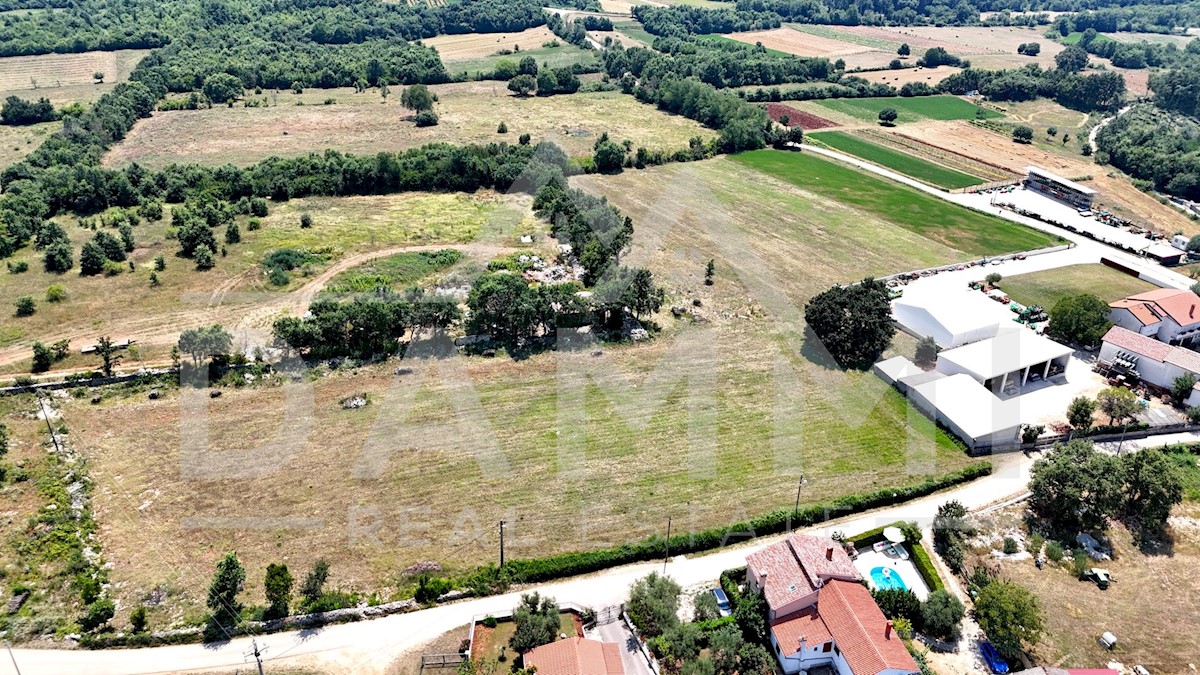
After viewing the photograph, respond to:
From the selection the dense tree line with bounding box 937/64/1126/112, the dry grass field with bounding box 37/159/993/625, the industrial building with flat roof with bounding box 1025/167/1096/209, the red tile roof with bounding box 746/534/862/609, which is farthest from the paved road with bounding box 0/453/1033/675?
the dense tree line with bounding box 937/64/1126/112

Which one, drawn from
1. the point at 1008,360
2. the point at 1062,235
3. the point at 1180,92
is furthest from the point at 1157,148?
the point at 1008,360

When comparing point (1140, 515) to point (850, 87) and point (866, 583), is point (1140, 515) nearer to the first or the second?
point (866, 583)

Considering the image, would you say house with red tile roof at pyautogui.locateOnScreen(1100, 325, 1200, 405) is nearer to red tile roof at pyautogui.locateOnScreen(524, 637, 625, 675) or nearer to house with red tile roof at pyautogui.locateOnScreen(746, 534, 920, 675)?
house with red tile roof at pyautogui.locateOnScreen(746, 534, 920, 675)

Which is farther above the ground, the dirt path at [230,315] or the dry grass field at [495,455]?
the dirt path at [230,315]

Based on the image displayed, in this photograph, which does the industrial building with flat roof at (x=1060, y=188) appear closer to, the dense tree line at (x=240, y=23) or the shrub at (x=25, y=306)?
the shrub at (x=25, y=306)

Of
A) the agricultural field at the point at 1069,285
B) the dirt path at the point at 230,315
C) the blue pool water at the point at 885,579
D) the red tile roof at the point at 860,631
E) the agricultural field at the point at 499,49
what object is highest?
the agricultural field at the point at 499,49

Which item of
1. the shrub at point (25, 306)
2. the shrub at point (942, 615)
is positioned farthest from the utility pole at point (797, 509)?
the shrub at point (25, 306)
